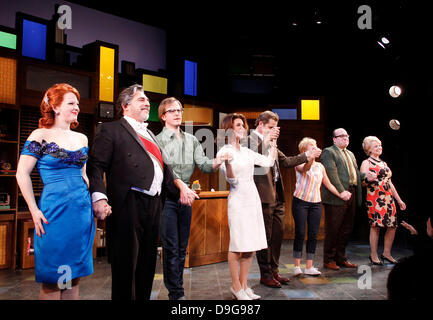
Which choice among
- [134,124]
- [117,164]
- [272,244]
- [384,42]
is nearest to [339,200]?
[272,244]

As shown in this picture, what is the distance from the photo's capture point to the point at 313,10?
5.09 m

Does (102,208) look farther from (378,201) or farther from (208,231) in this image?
(378,201)

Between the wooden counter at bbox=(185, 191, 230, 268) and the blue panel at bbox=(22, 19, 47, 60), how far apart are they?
2905mm

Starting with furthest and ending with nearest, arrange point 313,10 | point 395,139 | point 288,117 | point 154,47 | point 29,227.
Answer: point 154,47 < point 288,117 < point 395,139 < point 313,10 < point 29,227

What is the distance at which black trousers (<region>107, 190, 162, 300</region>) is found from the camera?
2.14m

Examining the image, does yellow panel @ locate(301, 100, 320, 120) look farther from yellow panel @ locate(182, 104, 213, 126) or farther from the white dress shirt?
the white dress shirt

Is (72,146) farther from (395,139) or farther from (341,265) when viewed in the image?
(395,139)

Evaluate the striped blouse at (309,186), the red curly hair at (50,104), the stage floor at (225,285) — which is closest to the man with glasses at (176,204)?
the stage floor at (225,285)

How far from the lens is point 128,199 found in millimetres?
2188

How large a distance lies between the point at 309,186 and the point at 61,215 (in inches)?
109

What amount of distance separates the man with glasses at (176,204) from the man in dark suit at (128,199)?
0.68 metres

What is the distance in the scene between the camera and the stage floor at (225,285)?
11.3 ft
